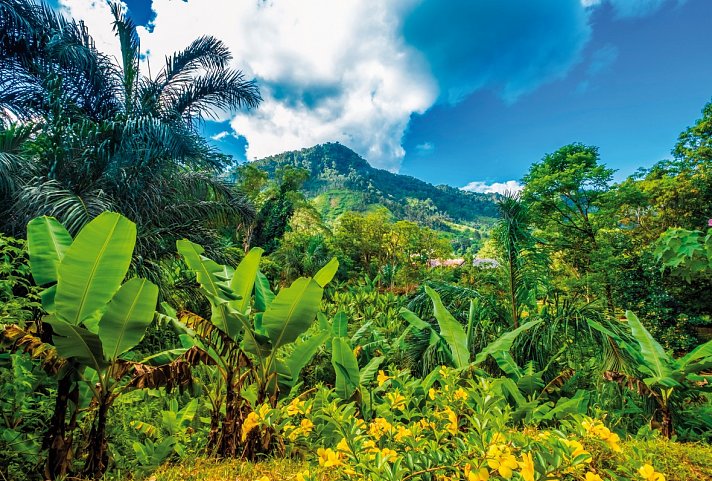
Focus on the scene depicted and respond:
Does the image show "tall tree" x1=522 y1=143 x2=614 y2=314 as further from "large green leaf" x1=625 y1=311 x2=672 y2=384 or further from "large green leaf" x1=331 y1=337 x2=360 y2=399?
"large green leaf" x1=331 y1=337 x2=360 y2=399

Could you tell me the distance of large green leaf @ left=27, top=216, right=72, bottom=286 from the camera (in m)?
2.08

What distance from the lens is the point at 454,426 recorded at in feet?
5.52

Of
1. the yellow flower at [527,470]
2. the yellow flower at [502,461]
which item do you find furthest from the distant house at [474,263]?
the yellow flower at [527,470]

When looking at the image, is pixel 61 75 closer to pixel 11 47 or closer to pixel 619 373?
pixel 11 47

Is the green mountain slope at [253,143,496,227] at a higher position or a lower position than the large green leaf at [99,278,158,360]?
higher

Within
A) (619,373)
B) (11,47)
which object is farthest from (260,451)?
(11,47)

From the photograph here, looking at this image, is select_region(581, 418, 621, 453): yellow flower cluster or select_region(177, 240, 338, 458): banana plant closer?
select_region(581, 418, 621, 453): yellow flower cluster

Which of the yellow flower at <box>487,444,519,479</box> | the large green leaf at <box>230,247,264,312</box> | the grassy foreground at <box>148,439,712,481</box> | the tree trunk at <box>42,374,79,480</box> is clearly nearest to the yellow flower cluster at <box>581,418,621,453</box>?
the grassy foreground at <box>148,439,712,481</box>

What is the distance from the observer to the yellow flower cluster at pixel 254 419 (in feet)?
6.87

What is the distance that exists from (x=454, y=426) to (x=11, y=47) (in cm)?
1069

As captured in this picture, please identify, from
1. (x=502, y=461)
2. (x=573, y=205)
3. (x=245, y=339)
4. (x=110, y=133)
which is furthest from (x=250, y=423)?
(x=573, y=205)

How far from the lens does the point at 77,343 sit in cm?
187

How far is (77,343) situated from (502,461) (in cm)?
228

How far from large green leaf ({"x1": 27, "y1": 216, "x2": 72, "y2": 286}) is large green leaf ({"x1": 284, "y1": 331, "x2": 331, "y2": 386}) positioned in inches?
71.8
